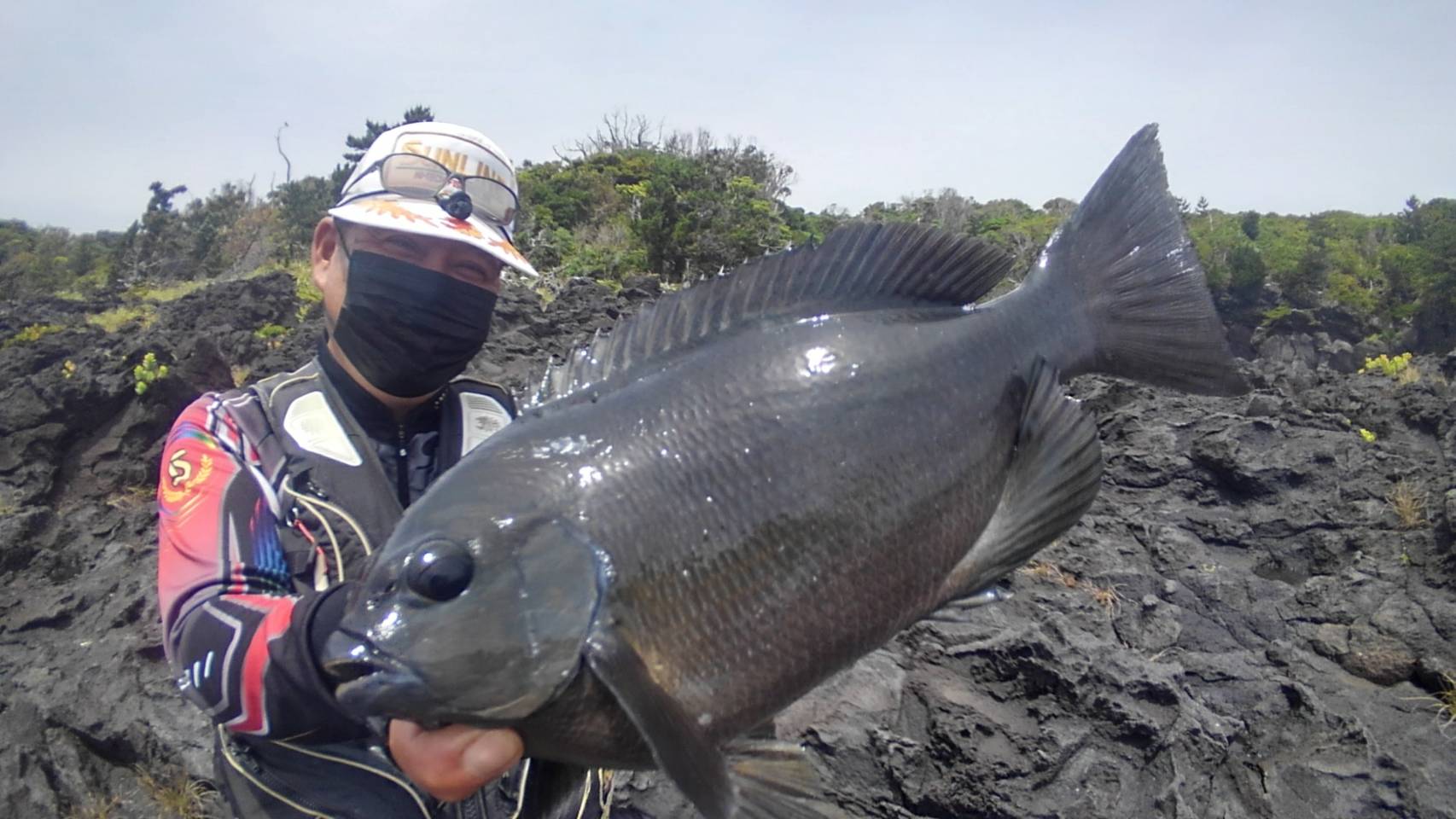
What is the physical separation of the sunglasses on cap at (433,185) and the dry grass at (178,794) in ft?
11.9

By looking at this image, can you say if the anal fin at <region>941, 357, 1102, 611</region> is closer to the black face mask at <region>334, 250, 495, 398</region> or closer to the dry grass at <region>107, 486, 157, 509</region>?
the black face mask at <region>334, 250, 495, 398</region>

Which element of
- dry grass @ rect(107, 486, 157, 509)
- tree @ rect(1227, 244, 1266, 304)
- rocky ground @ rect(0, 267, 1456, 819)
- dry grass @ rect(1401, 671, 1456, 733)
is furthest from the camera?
tree @ rect(1227, 244, 1266, 304)

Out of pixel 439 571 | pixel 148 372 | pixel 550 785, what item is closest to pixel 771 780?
pixel 550 785

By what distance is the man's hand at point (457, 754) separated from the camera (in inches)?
50.9

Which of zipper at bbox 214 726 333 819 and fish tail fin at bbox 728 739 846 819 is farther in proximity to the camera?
zipper at bbox 214 726 333 819

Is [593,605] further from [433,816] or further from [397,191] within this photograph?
[397,191]

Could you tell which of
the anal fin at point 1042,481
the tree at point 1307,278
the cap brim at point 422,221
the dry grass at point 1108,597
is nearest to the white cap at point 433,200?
the cap brim at point 422,221

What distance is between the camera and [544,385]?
66.9 inches

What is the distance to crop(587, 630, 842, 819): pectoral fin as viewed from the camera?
128 centimetres

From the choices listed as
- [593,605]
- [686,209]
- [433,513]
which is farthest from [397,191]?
[686,209]

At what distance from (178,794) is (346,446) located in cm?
338

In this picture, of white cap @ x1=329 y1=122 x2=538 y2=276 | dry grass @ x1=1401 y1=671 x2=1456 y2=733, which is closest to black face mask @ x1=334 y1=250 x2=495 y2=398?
white cap @ x1=329 y1=122 x2=538 y2=276

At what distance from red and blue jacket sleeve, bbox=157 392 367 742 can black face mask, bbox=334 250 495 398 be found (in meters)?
0.36

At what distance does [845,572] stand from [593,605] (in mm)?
475
